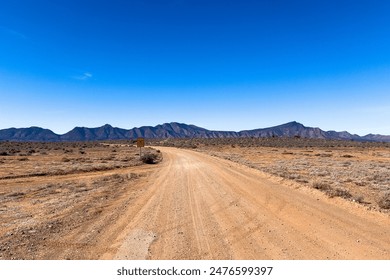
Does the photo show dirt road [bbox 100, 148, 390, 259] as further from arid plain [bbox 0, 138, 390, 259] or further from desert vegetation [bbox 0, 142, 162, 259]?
desert vegetation [bbox 0, 142, 162, 259]

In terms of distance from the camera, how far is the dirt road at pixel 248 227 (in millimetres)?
6547

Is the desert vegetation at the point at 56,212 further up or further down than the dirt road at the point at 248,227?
further down

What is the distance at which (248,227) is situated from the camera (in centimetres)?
829

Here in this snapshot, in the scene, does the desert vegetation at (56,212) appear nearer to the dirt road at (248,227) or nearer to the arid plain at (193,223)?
the arid plain at (193,223)

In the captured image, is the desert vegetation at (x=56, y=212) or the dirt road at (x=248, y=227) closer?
the dirt road at (x=248, y=227)

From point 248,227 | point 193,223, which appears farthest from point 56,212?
point 248,227

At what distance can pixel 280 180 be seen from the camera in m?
16.5

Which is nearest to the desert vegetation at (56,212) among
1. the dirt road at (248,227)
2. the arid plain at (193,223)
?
the arid plain at (193,223)

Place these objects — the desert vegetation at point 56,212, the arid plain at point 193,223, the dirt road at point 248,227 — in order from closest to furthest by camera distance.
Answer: the dirt road at point 248,227 < the arid plain at point 193,223 < the desert vegetation at point 56,212

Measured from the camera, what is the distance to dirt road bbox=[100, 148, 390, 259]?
6.55 meters

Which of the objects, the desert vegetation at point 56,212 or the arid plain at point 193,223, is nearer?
the arid plain at point 193,223

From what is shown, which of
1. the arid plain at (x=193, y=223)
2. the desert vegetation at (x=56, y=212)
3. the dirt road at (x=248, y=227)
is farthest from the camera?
the desert vegetation at (x=56, y=212)
